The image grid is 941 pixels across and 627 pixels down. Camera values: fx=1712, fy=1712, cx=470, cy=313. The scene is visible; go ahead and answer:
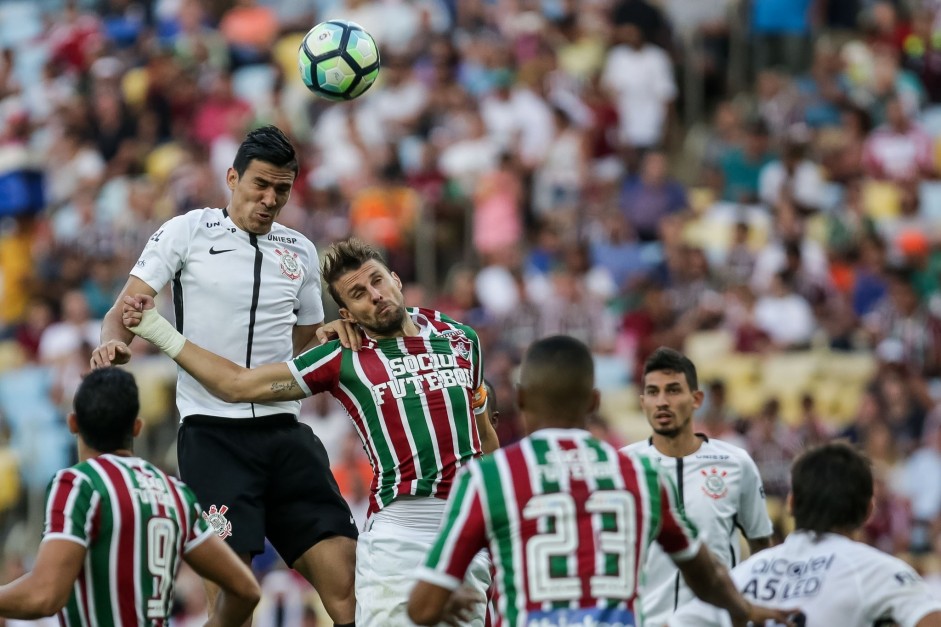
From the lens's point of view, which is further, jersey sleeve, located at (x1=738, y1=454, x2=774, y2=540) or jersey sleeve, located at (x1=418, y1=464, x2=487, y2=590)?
jersey sleeve, located at (x1=738, y1=454, x2=774, y2=540)

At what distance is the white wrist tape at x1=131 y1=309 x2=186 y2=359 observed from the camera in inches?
334

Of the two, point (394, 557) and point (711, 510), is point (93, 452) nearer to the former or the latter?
point (394, 557)

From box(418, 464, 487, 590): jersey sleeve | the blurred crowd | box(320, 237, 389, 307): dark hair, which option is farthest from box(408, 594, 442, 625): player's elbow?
the blurred crowd

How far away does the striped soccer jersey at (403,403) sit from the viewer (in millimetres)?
8508

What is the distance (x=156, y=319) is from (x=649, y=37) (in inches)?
523

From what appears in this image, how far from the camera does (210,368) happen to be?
338 inches

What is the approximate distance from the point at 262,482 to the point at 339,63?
2619mm

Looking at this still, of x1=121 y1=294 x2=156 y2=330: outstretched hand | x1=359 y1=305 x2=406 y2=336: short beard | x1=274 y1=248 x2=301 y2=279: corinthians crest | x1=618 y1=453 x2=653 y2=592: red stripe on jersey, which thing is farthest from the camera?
x1=274 y1=248 x2=301 y2=279: corinthians crest

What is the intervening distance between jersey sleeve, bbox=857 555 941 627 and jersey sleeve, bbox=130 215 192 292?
3.97m

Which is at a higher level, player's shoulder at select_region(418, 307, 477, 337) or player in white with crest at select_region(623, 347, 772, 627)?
player's shoulder at select_region(418, 307, 477, 337)

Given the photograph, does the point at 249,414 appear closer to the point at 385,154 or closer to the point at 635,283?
the point at 635,283

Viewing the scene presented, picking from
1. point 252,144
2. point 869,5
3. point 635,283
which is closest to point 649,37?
point 869,5

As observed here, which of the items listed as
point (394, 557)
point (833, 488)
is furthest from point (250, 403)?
point (833, 488)

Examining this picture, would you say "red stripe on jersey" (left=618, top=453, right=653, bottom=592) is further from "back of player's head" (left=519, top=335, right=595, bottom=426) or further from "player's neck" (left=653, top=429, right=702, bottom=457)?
"player's neck" (left=653, top=429, right=702, bottom=457)
